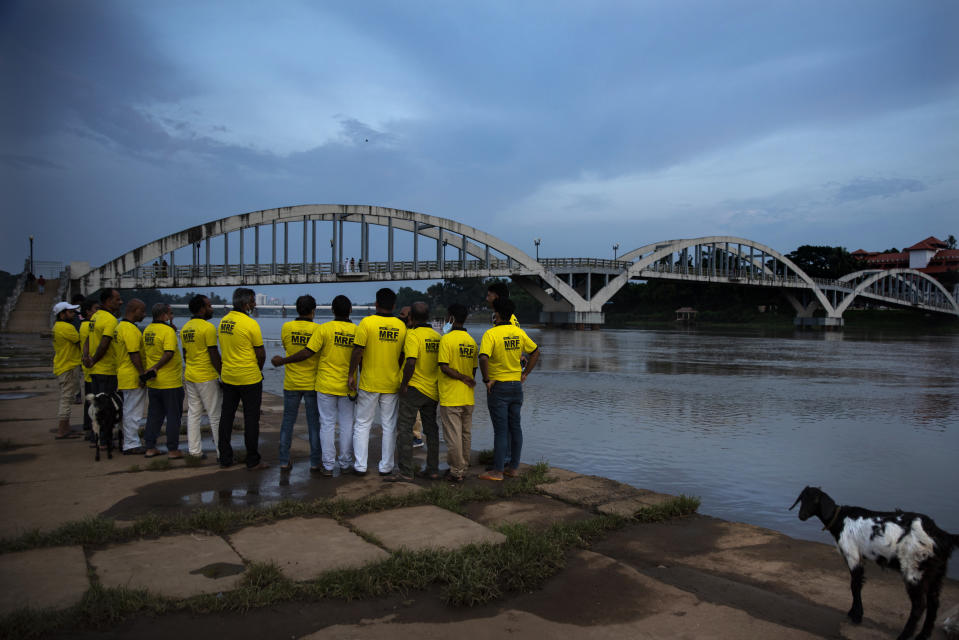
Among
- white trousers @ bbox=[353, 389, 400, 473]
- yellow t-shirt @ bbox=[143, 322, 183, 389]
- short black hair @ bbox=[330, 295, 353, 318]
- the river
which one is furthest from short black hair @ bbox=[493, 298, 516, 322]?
yellow t-shirt @ bbox=[143, 322, 183, 389]

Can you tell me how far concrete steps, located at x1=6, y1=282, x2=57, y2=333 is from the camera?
33094 millimetres

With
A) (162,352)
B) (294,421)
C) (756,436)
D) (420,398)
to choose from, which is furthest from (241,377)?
(756,436)

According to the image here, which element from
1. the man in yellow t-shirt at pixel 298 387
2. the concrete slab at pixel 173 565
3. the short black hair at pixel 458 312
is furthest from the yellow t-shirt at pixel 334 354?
the concrete slab at pixel 173 565

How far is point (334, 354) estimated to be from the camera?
19.9 ft

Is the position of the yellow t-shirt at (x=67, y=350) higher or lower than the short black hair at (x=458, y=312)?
lower

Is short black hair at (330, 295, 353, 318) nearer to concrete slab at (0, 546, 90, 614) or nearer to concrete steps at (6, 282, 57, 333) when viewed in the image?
concrete slab at (0, 546, 90, 614)

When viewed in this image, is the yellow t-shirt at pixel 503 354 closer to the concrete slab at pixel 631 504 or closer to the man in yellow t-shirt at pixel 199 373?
the concrete slab at pixel 631 504

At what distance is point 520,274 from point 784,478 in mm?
55945

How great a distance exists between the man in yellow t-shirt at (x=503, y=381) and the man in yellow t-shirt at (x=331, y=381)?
1314mm

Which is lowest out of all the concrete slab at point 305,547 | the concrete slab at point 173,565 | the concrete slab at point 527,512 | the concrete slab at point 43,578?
the concrete slab at point 527,512

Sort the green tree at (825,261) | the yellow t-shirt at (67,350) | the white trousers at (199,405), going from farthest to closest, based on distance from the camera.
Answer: the green tree at (825,261) < the yellow t-shirt at (67,350) < the white trousers at (199,405)

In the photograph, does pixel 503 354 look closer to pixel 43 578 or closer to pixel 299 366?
pixel 299 366

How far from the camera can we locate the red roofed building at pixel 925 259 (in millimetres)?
108438

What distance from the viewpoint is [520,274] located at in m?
62.4
